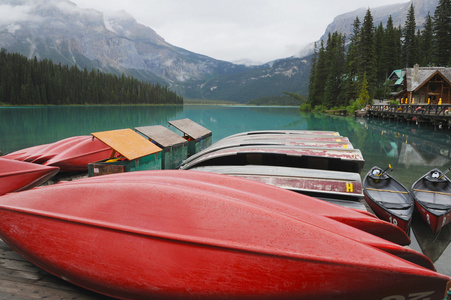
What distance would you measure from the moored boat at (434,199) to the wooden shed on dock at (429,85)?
5054 centimetres

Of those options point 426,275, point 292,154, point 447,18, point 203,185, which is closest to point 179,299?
point 203,185

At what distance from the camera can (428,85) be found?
51250 mm

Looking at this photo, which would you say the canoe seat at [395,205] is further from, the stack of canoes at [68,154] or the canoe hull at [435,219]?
the stack of canoes at [68,154]

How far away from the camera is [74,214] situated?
299 cm

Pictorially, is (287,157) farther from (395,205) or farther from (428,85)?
(428,85)

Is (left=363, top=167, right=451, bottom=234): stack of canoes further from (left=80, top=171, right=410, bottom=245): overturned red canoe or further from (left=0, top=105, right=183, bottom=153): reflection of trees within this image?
(left=0, top=105, right=183, bottom=153): reflection of trees

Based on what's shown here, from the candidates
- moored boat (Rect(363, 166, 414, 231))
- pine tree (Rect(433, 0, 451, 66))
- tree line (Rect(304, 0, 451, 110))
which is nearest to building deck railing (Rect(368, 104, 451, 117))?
tree line (Rect(304, 0, 451, 110))

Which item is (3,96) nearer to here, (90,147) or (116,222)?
(90,147)

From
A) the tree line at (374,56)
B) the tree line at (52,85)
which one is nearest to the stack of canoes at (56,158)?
the tree line at (374,56)

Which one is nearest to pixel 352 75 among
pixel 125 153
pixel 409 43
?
pixel 409 43

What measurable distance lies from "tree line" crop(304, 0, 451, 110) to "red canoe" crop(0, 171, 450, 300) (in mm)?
66149

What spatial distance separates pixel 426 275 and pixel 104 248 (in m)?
2.88

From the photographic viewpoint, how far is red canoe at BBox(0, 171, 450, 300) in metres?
2.38

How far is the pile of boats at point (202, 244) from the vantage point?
238 centimetres
